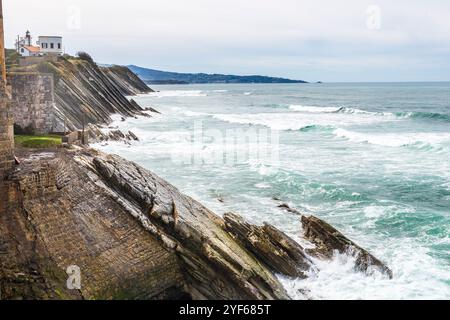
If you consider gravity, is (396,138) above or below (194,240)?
above

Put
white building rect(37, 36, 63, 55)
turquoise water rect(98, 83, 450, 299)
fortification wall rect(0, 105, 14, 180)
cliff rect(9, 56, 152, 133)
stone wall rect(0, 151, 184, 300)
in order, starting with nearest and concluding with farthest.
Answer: stone wall rect(0, 151, 184, 300) → fortification wall rect(0, 105, 14, 180) → turquoise water rect(98, 83, 450, 299) → cliff rect(9, 56, 152, 133) → white building rect(37, 36, 63, 55)

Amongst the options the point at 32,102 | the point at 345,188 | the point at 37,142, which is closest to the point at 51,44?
the point at 32,102

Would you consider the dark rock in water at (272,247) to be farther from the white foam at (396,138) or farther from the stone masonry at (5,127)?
the white foam at (396,138)

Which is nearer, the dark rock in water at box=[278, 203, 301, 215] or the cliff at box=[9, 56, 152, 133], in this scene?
the dark rock in water at box=[278, 203, 301, 215]

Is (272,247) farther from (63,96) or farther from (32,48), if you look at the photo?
(32,48)

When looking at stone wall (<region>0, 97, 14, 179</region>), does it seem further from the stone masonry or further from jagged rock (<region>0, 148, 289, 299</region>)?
jagged rock (<region>0, 148, 289, 299</region>)

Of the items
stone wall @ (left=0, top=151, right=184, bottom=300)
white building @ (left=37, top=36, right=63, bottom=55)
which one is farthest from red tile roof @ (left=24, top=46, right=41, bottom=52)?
stone wall @ (left=0, top=151, right=184, bottom=300)
